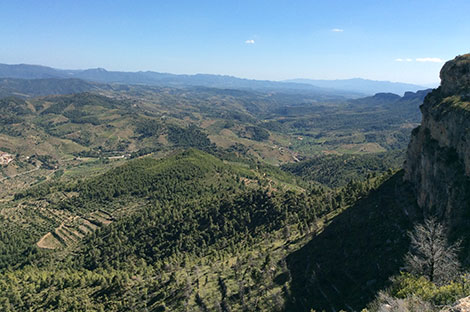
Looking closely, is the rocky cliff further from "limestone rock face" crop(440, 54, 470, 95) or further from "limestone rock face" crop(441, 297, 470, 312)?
"limestone rock face" crop(441, 297, 470, 312)

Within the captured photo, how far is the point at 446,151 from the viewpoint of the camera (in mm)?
79062

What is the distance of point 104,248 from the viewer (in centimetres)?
16112

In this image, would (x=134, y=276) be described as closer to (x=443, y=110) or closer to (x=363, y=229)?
(x=363, y=229)

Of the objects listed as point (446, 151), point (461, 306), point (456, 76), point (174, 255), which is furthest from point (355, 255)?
point (174, 255)

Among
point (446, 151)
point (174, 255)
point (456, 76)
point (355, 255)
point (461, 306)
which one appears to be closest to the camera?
point (461, 306)

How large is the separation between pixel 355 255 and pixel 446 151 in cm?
3762

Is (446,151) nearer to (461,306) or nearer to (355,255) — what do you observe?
(355,255)

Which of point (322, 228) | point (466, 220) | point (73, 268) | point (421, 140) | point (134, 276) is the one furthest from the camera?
point (73, 268)

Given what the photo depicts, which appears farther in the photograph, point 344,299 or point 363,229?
point 363,229

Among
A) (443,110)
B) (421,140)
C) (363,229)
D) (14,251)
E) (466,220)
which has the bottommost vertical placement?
(14,251)

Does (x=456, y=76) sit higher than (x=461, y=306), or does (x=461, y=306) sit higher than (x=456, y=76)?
(x=456, y=76)

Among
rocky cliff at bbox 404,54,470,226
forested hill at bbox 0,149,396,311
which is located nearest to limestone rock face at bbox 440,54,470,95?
rocky cliff at bbox 404,54,470,226

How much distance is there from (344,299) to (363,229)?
94.4 ft

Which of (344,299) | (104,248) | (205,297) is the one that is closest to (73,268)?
(104,248)
